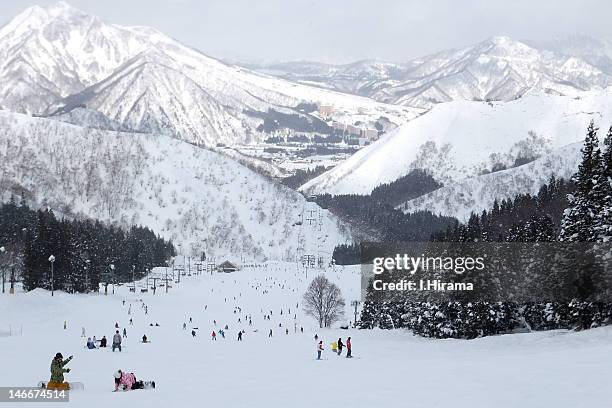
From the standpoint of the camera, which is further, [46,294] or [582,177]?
[46,294]

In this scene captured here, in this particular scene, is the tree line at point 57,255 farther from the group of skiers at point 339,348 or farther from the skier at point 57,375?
the skier at point 57,375

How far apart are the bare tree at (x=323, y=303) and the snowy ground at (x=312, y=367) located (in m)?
26.8

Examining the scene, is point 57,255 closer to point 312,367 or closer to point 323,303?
point 323,303

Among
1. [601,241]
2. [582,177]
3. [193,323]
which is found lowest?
[193,323]

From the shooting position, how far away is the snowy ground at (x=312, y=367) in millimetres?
20375

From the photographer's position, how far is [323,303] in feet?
302

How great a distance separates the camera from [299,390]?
2283cm

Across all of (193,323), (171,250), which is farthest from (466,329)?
(171,250)

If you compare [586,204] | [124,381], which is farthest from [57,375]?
[586,204]

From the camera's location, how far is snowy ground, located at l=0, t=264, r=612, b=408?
802 inches

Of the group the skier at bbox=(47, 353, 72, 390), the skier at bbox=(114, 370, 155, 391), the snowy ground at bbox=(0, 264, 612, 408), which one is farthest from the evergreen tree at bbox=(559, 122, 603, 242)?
the skier at bbox=(47, 353, 72, 390)

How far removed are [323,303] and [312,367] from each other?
61270mm

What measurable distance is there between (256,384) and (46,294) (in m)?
52.3

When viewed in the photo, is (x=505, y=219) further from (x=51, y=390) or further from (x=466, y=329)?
(x=51, y=390)
